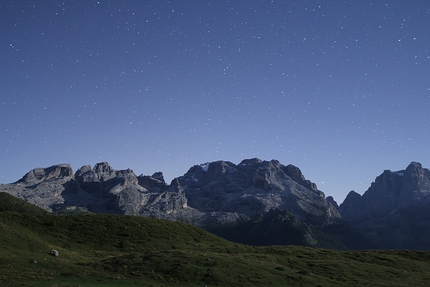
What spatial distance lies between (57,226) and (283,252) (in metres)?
53.2

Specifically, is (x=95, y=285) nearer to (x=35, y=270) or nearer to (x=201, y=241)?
(x=35, y=270)

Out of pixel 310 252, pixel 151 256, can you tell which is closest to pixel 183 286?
pixel 151 256

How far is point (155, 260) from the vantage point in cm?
6053

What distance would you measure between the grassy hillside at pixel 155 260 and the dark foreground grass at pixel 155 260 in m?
0.13

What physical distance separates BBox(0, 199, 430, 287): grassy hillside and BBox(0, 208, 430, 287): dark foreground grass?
0.43ft

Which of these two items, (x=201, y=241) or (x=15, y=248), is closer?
(x=15, y=248)

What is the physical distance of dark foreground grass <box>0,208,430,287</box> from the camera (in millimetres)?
52625

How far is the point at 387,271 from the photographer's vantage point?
235ft

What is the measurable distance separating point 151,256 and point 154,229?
32.6 metres

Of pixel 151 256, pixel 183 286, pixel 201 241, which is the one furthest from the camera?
pixel 201 241

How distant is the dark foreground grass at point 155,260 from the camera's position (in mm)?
52625

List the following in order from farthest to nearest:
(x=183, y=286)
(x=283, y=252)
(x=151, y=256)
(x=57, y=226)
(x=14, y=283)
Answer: (x=57, y=226) < (x=283, y=252) < (x=151, y=256) < (x=183, y=286) < (x=14, y=283)

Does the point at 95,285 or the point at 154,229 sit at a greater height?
the point at 154,229

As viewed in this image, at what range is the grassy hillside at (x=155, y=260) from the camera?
5265 cm
